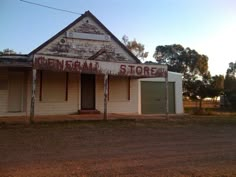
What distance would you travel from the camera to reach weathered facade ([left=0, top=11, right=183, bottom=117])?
50.0ft

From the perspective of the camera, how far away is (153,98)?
20938 mm

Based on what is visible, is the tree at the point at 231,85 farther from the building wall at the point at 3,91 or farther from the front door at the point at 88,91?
the building wall at the point at 3,91

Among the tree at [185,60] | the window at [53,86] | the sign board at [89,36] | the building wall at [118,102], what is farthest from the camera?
the tree at [185,60]

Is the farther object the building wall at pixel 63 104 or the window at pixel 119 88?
the window at pixel 119 88

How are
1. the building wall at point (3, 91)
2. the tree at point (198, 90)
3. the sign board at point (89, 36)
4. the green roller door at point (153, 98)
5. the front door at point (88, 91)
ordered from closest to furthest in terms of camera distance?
1. the building wall at point (3, 91)
2. the sign board at point (89, 36)
3. the front door at point (88, 91)
4. the green roller door at point (153, 98)
5. the tree at point (198, 90)

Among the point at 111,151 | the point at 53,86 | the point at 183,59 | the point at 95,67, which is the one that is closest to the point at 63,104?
the point at 53,86

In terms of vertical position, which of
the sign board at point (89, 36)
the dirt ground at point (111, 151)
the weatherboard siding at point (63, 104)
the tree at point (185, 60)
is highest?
the tree at point (185, 60)

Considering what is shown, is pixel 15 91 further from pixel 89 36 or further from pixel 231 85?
pixel 231 85

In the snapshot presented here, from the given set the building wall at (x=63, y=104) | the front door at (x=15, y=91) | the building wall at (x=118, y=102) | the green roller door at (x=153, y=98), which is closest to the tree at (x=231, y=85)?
the green roller door at (x=153, y=98)

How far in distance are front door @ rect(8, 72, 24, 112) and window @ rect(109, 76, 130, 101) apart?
5238 mm

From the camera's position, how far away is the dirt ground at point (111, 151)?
6117 millimetres

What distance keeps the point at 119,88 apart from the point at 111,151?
1134cm

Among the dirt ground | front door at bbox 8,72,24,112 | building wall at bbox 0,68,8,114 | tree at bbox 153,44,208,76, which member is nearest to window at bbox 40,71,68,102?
front door at bbox 8,72,24,112

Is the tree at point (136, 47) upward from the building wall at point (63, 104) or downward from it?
upward
